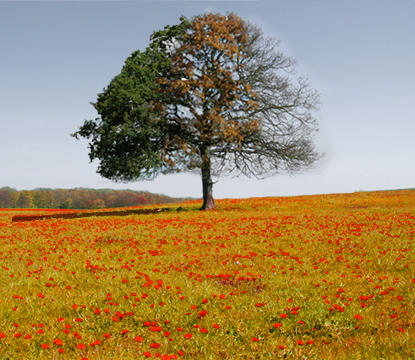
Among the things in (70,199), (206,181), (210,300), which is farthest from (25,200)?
(210,300)

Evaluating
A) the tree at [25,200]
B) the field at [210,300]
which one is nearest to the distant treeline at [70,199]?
the tree at [25,200]

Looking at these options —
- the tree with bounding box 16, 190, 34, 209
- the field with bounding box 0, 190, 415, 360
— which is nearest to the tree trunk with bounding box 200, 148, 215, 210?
the field with bounding box 0, 190, 415, 360

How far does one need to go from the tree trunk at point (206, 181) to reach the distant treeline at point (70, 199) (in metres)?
60.0

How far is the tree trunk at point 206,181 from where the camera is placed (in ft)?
91.4

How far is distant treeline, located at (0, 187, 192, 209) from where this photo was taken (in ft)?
297

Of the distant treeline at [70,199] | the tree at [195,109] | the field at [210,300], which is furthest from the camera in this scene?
the distant treeline at [70,199]

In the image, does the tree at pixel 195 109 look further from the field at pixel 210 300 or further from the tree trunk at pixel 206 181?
the field at pixel 210 300

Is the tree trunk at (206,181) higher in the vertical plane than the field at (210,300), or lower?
higher

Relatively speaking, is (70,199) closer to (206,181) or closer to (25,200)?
(25,200)

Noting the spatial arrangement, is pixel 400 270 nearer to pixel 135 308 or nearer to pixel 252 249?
pixel 252 249

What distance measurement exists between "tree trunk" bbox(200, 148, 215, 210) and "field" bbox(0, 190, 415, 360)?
589 inches

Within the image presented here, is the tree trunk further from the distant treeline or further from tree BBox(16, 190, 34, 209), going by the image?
tree BBox(16, 190, 34, 209)

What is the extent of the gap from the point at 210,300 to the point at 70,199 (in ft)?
315

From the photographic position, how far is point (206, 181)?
1142 inches
